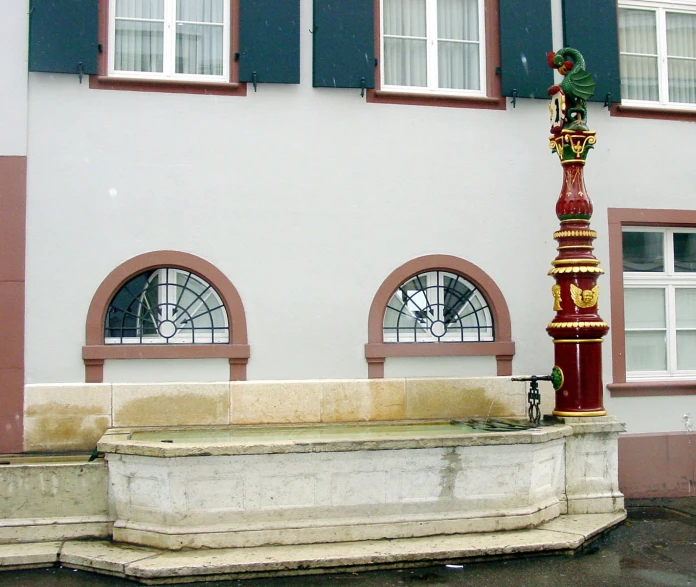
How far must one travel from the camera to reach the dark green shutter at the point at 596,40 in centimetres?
923

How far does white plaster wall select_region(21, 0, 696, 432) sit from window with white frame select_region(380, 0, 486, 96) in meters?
0.37

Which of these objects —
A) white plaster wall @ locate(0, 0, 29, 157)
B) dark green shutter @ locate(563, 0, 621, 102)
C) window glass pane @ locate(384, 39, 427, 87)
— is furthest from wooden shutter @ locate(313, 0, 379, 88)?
white plaster wall @ locate(0, 0, 29, 157)

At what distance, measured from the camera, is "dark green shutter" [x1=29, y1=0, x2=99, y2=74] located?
8109 mm

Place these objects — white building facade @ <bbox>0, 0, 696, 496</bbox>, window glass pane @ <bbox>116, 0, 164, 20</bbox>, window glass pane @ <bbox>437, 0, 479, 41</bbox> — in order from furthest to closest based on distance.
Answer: window glass pane @ <bbox>437, 0, 479, 41</bbox> → window glass pane @ <bbox>116, 0, 164, 20</bbox> → white building facade @ <bbox>0, 0, 696, 496</bbox>

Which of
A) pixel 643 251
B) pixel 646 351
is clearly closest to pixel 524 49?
pixel 643 251

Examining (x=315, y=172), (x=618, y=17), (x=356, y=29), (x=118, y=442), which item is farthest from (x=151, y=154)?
(x=618, y=17)

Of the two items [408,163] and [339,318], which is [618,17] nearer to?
[408,163]

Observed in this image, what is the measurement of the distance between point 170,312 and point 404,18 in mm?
3919

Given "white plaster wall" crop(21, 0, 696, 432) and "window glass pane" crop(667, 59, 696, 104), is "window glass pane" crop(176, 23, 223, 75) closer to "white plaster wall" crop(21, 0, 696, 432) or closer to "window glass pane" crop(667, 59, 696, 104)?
"white plaster wall" crop(21, 0, 696, 432)

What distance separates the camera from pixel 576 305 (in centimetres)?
789

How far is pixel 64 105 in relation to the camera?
8.24 metres

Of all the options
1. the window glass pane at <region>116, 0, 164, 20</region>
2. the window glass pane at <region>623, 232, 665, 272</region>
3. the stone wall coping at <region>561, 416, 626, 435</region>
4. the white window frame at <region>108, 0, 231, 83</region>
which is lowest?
the stone wall coping at <region>561, 416, 626, 435</region>

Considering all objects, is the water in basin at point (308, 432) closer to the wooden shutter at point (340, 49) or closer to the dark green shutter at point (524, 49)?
the wooden shutter at point (340, 49)

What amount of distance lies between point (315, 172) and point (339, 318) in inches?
57.7
